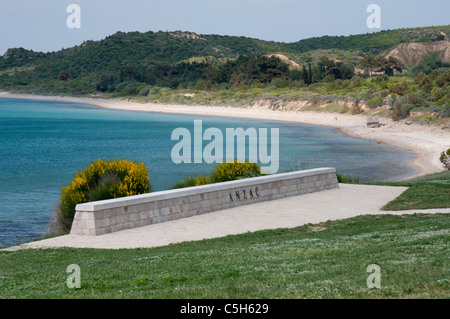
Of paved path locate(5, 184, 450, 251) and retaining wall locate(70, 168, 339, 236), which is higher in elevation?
retaining wall locate(70, 168, 339, 236)

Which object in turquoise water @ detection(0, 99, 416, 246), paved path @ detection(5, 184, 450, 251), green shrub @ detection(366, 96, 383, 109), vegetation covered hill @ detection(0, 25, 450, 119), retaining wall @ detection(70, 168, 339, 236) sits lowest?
turquoise water @ detection(0, 99, 416, 246)

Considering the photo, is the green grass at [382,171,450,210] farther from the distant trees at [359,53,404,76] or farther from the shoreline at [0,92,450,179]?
the distant trees at [359,53,404,76]

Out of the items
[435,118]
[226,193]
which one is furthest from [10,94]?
[226,193]

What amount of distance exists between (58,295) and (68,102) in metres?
131

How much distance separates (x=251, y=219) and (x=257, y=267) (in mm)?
7433

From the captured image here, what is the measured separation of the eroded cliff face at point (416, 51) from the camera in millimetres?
131875

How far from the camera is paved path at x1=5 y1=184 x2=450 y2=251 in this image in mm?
13609

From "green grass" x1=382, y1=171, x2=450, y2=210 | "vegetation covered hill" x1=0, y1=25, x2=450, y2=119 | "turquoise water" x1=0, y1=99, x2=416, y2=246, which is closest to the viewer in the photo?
"green grass" x1=382, y1=171, x2=450, y2=210

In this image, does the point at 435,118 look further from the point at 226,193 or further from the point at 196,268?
the point at 196,268

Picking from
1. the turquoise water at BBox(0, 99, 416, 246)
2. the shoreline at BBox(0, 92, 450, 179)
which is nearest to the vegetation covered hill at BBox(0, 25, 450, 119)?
the shoreline at BBox(0, 92, 450, 179)

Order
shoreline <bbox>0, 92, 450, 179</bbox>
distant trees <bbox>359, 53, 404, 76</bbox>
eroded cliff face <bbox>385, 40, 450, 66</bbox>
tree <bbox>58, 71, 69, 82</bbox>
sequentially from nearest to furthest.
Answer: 1. shoreline <bbox>0, 92, 450, 179</bbox>
2. distant trees <bbox>359, 53, 404, 76</bbox>
3. eroded cliff face <bbox>385, 40, 450, 66</bbox>
4. tree <bbox>58, 71, 69, 82</bbox>

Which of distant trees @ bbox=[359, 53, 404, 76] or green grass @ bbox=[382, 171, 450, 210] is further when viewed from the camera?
distant trees @ bbox=[359, 53, 404, 76]

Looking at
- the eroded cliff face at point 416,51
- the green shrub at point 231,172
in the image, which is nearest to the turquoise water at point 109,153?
the green shrub at point 231,172

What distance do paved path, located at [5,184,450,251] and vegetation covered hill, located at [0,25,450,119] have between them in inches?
1471
